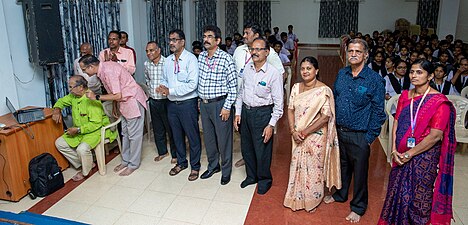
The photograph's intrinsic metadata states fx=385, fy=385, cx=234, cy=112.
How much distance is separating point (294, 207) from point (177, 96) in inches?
57.6

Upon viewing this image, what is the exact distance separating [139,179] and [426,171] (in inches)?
102

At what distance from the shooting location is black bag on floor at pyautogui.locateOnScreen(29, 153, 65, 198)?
3.47 m

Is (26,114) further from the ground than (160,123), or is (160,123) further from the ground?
(26,114)

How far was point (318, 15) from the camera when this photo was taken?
51.8 feet

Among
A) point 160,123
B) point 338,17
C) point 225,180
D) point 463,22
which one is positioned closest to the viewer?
point 225,180

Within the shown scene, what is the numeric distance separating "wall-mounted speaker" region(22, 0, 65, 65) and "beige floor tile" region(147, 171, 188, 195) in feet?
5.41

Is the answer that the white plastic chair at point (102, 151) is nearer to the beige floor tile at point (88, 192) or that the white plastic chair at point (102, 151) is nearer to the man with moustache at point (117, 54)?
the beige floor tile at point (88, 192)

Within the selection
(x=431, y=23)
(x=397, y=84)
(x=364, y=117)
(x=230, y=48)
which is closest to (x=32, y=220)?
(x=364, y=117)

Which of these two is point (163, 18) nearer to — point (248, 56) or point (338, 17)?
point (248, 56)

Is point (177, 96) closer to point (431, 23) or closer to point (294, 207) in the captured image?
point (294, 207)

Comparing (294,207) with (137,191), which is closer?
(294,207)

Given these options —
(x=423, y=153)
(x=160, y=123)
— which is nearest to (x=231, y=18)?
(x=160, y=123)

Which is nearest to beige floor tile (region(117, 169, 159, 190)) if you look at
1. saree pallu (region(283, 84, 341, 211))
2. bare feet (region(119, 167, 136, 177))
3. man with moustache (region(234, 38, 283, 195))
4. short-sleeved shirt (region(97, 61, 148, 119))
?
bare feet (region(119, 167, 136, 177))

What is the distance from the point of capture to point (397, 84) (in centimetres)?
482
